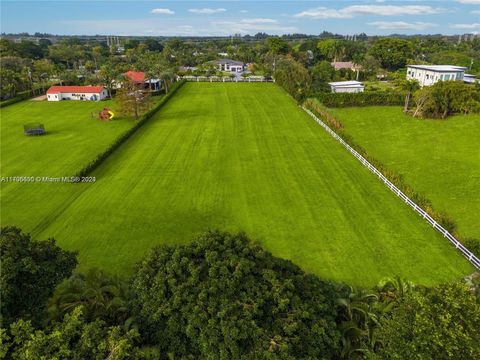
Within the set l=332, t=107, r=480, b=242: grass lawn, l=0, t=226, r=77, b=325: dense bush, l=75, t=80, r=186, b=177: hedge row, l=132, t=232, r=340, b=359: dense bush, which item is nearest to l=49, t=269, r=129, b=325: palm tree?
l=132, t=232, r=340, b=359: dense bush

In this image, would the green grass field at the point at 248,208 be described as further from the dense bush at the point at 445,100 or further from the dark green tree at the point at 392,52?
the dark green tree at the point at 392,52

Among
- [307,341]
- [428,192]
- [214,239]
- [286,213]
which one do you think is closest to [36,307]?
[214,239]

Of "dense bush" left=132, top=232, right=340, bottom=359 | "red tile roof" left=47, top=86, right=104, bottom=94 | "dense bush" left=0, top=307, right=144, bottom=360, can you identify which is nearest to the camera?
"dense bush" left=0, top=307, right=144, bottom=360

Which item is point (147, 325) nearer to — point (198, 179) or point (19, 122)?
point (198, 179)

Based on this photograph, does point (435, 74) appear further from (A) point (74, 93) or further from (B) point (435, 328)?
(B) point (435, 328)

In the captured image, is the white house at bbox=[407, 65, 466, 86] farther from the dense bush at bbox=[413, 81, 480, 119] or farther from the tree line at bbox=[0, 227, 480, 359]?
the tree line at bbox=[0, 227, 480, 359]

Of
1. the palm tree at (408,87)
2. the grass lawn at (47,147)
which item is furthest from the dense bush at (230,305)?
the palm tree at (408,87)

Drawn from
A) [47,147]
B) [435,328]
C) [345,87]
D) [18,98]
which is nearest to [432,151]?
[435,328]
